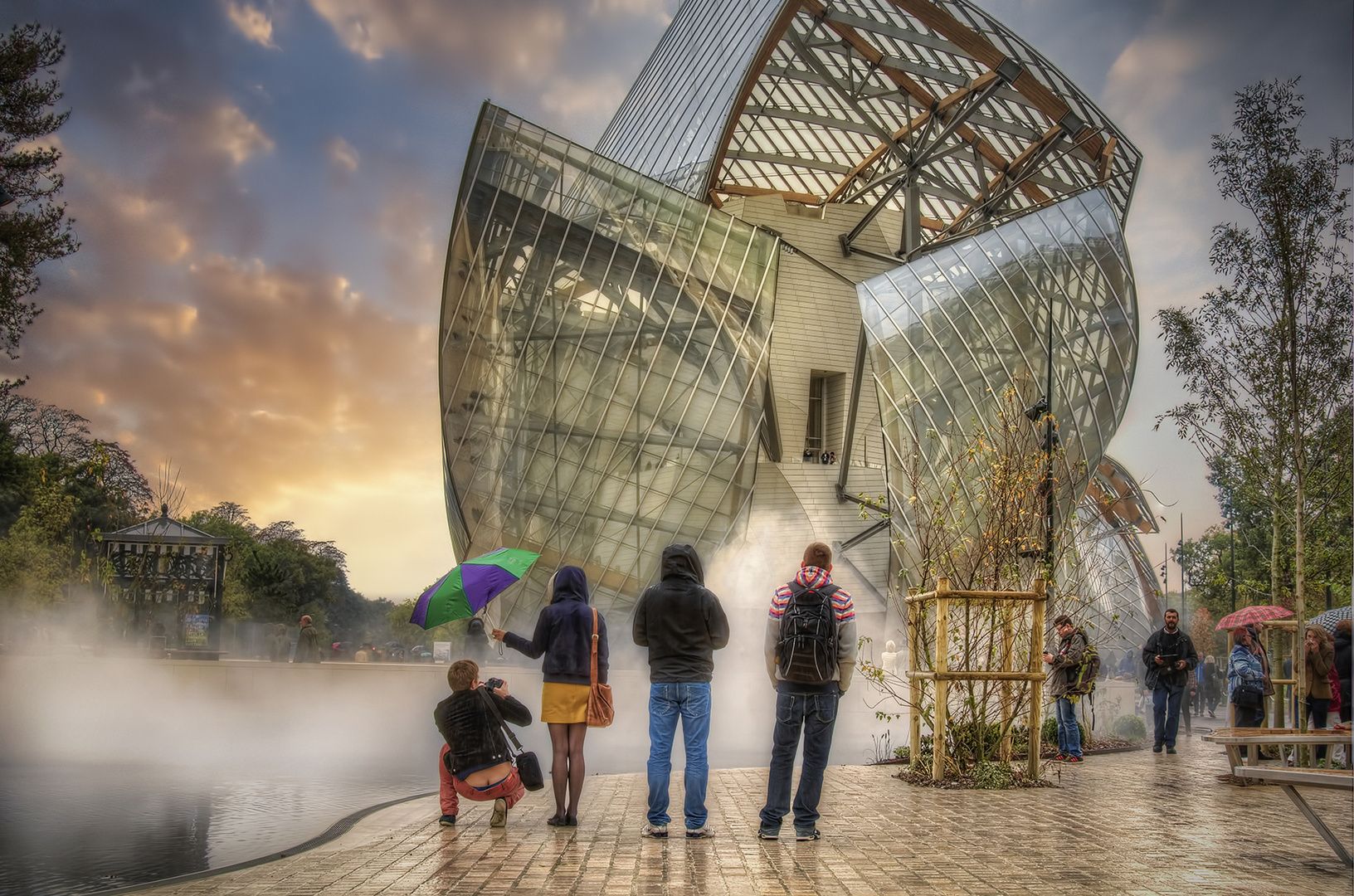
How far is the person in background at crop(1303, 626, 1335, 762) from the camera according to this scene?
13672 mm

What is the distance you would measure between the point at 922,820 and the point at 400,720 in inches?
656

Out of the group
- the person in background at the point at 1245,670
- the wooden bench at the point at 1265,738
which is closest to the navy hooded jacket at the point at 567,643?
the wooden bench at the point at 1265,738

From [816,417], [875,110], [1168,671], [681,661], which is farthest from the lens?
[875,110]

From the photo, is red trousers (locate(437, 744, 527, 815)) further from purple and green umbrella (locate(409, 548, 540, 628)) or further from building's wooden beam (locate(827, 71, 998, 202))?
building's wooden beam (locate(827, 71, 998, 202))

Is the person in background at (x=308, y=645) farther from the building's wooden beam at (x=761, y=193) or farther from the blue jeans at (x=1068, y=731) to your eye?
the building's wooden beam at (x=761, y=193)

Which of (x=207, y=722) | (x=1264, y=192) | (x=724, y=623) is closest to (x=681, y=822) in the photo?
(x=724, y=623)

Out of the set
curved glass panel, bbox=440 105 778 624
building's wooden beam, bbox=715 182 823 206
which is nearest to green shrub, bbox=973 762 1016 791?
curved glass panel, bbox=440 105 778 624

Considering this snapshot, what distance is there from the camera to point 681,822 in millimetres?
8867

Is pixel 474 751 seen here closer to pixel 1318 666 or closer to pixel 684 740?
pixel 684 740

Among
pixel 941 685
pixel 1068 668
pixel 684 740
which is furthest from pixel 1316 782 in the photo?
pixel 1068 668

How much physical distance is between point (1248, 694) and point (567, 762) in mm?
9975

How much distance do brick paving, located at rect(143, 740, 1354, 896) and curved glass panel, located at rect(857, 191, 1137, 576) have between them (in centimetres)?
1927

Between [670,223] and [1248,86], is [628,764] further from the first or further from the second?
[670,223]

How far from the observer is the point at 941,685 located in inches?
459
